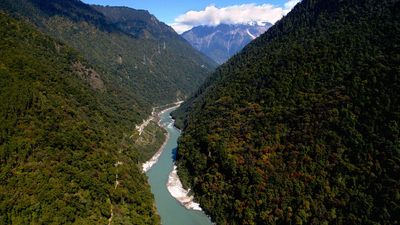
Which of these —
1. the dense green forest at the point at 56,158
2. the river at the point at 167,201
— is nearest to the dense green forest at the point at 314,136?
the river at the point at 167,201

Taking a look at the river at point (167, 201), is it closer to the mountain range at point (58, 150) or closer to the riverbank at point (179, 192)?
the riverbank at point (179, 192)

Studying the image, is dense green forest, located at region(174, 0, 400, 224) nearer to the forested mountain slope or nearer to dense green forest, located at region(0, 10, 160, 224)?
dense green forest, located at region(0, 10, 160, 224)

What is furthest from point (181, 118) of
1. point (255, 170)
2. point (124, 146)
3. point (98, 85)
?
point (255, 170)

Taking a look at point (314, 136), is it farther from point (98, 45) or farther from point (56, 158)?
point (98, 45)

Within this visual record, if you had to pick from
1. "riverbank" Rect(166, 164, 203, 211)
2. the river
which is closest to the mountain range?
the river

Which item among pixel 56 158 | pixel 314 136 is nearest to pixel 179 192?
pixel 56 158

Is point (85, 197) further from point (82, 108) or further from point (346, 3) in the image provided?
point (346, 3)
